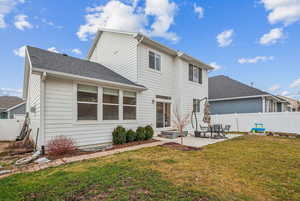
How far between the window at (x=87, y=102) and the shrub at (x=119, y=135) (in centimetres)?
124

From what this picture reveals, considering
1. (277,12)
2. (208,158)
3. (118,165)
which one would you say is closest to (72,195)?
(118,165)

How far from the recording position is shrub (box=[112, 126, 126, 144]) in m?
7.88

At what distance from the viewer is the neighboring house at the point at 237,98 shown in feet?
50.3

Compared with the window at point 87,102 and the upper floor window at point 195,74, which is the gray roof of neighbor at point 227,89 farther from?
the window at point 87,102

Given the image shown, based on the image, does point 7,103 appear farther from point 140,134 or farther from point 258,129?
point 258,129

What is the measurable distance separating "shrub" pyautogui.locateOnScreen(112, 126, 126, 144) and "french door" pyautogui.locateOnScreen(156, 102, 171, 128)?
3.21 meters

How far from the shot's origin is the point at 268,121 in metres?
12.9

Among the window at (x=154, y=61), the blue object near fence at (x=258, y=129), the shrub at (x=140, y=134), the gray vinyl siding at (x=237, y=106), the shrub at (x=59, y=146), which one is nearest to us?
the shrub at (x=59, y=146)

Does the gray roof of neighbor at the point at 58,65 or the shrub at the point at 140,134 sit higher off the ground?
the gray roof of neighbor at the point at 58,65

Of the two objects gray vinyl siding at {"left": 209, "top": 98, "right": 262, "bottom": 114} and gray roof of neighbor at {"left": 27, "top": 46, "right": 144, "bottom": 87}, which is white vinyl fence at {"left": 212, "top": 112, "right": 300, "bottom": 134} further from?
gray roof of neighbor at {"left": 27, "top": 46, "right": 144, "bottom": 87}

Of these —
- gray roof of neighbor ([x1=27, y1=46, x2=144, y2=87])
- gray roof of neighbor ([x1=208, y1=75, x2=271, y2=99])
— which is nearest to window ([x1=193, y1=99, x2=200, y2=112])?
gray roof of neighbor ([x1=208, y1=75, x2=271, y2=99])

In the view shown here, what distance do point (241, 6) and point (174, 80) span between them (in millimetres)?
7494

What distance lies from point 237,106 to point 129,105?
13112mm

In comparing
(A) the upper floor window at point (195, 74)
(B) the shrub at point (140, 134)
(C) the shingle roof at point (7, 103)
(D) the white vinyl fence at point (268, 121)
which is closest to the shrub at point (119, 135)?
(B) the shrub at point (140, 134)
